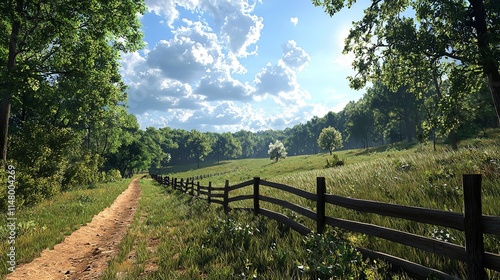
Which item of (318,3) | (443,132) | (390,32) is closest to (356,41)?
(390,32)

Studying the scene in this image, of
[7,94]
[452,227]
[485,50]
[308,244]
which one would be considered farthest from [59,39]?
[485,50]

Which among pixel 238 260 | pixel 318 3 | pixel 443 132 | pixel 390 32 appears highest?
pixel 318 3

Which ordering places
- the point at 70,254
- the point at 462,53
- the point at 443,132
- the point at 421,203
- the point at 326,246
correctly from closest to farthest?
the point at 326,246, the point at 421,203, the point at 70,254, the point at 462,53, the point at 443,132

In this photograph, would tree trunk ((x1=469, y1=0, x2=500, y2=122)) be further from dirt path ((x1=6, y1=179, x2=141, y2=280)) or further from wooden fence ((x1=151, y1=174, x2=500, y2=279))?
A: dirt path ((x1=6, y1=179, x2=141, y2=280))

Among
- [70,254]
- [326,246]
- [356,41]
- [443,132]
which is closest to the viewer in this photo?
[326,246]

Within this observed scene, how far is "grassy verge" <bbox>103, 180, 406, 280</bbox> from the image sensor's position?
4062mm

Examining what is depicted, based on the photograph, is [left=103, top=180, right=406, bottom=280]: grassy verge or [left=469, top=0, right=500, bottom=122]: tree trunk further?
[left=469, top=0, right=500, bottom=122]: tree trunk

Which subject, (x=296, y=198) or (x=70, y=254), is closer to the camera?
(x=70, y=254)

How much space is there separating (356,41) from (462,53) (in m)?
5.18

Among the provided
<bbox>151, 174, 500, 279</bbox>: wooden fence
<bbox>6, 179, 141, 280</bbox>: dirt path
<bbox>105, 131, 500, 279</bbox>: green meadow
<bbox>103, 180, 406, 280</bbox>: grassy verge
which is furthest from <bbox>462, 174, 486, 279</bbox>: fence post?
<bbox>6, 179, 141, 280</bbox>: dirt path

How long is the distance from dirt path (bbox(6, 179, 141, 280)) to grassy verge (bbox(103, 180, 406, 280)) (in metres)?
0.56

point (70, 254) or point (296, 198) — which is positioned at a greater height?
point (296, 198)

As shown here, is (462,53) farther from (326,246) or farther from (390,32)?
(326,246)

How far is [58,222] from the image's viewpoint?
32.6 feet
